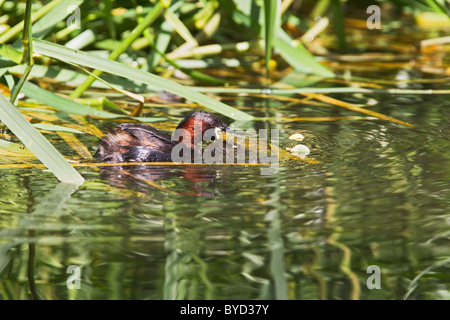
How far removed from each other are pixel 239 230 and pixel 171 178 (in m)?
0.62

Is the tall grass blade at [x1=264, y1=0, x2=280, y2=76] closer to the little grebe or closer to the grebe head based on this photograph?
the grebe head

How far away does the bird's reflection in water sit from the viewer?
2.72 meters

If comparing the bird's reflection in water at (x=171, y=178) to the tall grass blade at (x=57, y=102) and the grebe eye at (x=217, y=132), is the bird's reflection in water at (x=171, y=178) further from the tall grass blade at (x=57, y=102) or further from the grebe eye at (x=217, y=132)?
the tall grass blade at (x=57, y=102)

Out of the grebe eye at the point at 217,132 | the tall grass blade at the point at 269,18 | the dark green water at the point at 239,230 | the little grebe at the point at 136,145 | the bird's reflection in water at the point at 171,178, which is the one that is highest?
the tall grass blade at the point at 269,18

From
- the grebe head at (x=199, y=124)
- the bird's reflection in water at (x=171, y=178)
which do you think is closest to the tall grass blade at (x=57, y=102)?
the grebe head at (x=199, y=124)

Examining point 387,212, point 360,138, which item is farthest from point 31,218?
point 360,138

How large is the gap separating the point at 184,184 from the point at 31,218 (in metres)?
0.62

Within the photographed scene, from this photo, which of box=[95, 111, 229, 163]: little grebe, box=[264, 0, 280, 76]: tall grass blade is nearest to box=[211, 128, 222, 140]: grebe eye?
box=[95, 111, 229, 163]: little grebe

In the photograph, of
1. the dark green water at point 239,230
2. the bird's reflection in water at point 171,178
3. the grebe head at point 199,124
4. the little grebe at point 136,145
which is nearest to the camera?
the dark green water at point 239,230

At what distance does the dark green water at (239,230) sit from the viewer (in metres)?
1.97

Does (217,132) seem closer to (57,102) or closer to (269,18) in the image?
(269,18)
